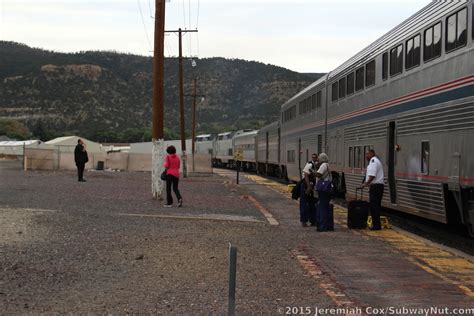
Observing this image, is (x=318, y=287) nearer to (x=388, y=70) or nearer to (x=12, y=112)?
(x=388, y=70)

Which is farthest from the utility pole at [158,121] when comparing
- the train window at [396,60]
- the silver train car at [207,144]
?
the silver train car at [207,144]

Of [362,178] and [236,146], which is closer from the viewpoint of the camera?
[362,178]

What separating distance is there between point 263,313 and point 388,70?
30.4 ft

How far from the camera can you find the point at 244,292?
7297 mm

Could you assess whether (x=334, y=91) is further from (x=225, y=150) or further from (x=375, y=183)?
(x=225, y=150)

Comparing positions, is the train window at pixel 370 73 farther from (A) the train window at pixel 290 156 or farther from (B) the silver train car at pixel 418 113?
(A) the train window at pixel 290 156

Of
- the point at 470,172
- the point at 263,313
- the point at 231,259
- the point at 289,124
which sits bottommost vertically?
the point at 263,313

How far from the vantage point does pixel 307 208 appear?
13977 mm

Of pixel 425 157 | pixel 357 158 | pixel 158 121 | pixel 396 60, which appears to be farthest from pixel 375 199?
pixel 158 121

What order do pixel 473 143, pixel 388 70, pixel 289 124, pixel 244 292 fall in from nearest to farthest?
pixel 244 292 < pixel 473 143 < pixel 388 70 < pixel 289 124

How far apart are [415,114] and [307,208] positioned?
10.5ft

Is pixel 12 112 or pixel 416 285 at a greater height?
pixel 12 112

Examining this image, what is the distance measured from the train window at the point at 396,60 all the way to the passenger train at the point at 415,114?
2cm

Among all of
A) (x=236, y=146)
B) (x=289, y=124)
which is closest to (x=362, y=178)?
(x=289, y=124)
